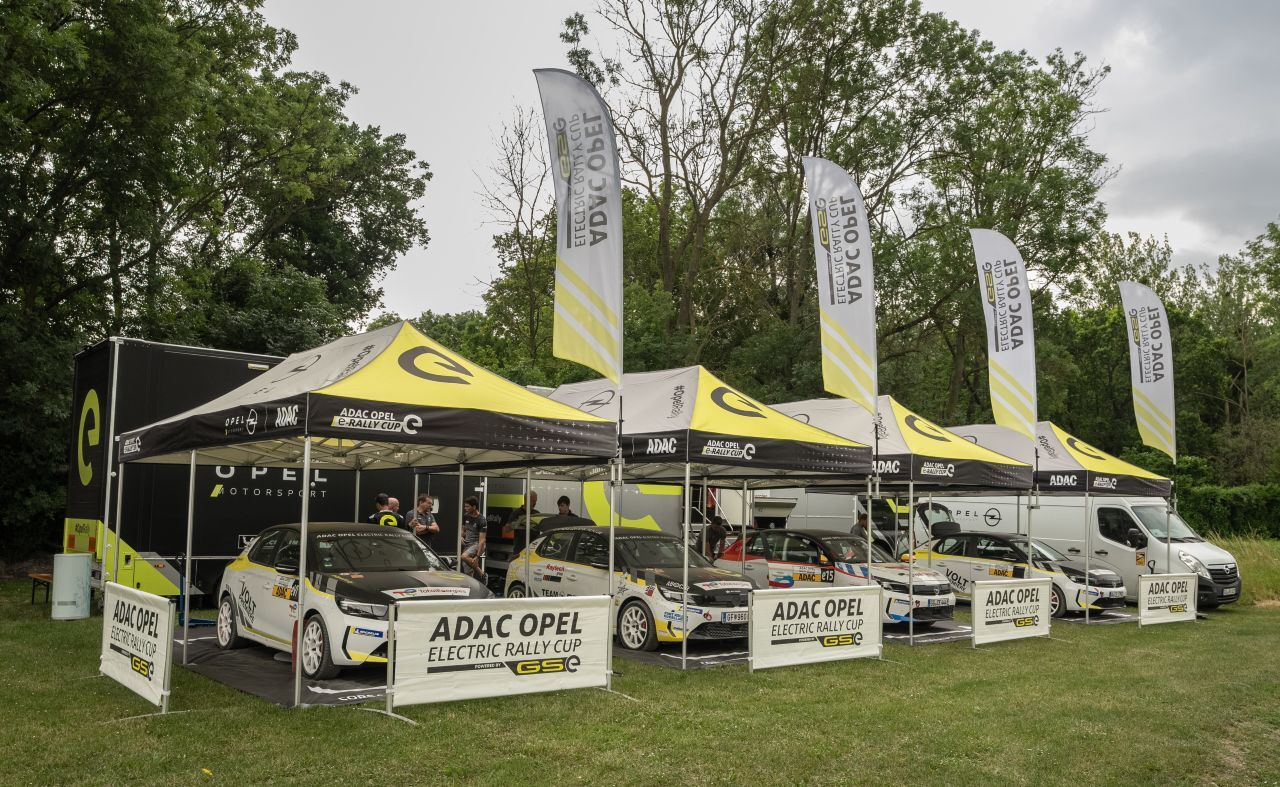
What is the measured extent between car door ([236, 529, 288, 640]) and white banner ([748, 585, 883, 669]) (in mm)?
5061

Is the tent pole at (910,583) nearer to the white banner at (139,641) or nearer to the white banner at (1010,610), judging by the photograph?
the white banner at (1010,610)

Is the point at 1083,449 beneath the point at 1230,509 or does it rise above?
above

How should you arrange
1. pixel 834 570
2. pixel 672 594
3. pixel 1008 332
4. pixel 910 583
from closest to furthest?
1. pixel 672 594
2. pixel 910 583
3. pixel 834 570
4. pixel 1008 332

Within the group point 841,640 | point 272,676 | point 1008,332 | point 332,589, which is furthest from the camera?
point 1008,332

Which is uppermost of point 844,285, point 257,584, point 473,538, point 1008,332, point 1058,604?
point 844,285

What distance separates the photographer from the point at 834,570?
15164 mm

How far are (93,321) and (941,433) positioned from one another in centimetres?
1853

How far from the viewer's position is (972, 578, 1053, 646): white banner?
13469 millimetres

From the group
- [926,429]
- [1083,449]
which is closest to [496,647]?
[926,429]

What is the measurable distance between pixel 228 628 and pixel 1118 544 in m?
16.7

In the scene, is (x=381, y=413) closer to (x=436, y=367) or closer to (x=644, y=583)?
(x=436, y=367)

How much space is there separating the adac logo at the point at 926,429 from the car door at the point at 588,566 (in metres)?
5.56

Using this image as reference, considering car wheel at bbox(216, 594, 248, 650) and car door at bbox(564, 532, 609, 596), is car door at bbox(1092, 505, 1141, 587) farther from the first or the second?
car wheel at bbox(216, 594, 248, 650)

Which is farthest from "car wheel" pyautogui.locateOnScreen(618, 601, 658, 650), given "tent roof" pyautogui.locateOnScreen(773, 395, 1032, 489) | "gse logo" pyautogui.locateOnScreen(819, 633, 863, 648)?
"tent roof" pyautogui.locateOnScreen(773, 395, 1032, 489)
